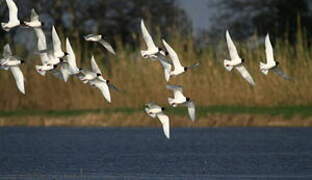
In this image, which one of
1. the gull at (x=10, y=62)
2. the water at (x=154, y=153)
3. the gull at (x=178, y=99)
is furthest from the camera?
the water at (x=154, y=153)

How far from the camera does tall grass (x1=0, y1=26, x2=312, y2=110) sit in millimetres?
25516

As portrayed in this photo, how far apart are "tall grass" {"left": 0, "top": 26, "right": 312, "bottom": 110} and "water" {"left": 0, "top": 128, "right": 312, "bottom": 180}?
64cm

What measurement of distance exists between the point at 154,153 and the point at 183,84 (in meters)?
6.01

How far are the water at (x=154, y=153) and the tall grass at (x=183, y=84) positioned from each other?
64 centimetres

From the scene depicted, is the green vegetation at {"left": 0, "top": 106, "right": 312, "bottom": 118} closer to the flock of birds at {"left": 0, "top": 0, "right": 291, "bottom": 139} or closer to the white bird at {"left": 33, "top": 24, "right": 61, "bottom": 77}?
the flock of birds at {"left": 0, "top": 0, "right": 291, "bottom": 139}

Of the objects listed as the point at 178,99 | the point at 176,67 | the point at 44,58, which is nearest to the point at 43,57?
the point at 44,58

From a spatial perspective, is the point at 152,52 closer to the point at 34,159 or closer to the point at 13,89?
the point at 34,159

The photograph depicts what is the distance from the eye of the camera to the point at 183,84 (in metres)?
26.0

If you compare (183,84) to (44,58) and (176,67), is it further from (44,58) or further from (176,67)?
(176,67)

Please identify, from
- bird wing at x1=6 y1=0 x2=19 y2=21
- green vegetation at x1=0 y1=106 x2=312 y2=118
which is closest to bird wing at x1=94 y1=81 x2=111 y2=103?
bird wing at x1=6 y1=0 x2=19 y2=21

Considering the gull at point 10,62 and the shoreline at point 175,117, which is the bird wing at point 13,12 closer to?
the gull at point 10,62

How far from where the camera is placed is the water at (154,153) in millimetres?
16234

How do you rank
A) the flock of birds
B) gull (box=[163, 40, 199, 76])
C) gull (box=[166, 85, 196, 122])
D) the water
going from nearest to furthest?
1. gull (box=[166, 85, 196, 122])
2. the flock of birds
3. gull (box=[163, 40, 199, 76])
4. the water

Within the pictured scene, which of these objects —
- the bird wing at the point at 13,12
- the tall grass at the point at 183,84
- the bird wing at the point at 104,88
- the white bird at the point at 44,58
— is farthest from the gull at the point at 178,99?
the tall grass at the point at 183,84
